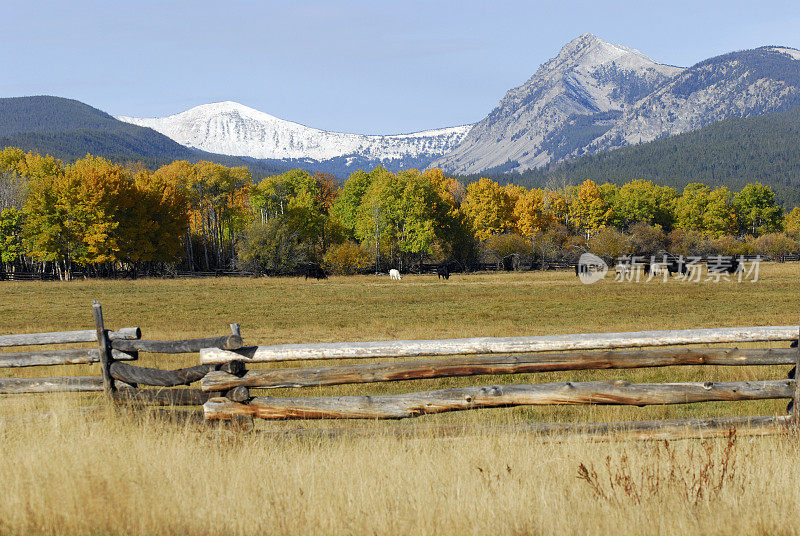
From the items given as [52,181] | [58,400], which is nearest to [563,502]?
[58,400]

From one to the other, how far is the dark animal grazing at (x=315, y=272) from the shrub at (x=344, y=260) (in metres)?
1.72

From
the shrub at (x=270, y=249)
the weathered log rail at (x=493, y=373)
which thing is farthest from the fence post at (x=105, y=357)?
the shrub at (x=270, y=249)

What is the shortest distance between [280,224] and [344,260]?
915cm

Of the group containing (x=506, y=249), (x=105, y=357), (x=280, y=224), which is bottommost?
(x=105, y=357)

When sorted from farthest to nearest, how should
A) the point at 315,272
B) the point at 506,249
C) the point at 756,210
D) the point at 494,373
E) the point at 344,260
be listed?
the point at 756,210 < the point at 506,249 < the point at 344,260 < the point at 315,272 < the point at 494,373

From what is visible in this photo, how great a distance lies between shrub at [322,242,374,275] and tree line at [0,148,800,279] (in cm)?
14

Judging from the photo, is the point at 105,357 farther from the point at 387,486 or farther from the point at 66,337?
the point at 387,486

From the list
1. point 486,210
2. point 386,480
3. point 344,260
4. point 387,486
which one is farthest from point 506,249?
point 387,486

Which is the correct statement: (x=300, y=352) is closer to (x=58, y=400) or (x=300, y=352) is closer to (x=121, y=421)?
(x=121, y=421)

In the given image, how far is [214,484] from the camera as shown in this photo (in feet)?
19.7

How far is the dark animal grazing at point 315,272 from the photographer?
73.7 metres

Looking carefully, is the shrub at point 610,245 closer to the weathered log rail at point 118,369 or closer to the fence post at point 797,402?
the fence post at point 797,402

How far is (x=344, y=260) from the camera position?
268ft

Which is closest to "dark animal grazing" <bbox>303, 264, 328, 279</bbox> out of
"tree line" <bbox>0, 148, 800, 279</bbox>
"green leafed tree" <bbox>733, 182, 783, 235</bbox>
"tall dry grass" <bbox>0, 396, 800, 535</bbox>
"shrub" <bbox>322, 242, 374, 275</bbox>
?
"tree line" <bbox>0, 148, 800, 279</bbox>
